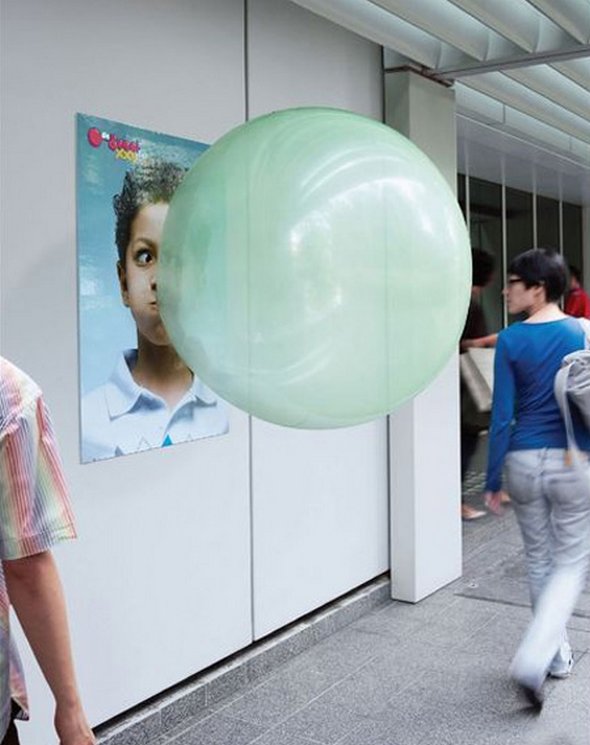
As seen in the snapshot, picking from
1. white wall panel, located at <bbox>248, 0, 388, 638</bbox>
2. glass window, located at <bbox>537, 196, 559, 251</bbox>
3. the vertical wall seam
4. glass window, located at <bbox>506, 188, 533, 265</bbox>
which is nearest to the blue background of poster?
the vertical wall seam

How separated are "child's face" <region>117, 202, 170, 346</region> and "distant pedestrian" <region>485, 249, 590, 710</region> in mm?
1332

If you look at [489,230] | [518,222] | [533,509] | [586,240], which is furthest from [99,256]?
[586,240]

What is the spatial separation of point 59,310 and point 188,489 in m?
0.91

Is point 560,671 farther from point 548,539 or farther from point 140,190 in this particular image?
point 140,190

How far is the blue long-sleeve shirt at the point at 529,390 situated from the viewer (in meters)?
3.37

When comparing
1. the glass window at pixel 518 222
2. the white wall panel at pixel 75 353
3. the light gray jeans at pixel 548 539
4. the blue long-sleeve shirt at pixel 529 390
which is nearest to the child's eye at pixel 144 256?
the white wall panel at pixel 75 353

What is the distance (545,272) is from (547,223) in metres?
6.97

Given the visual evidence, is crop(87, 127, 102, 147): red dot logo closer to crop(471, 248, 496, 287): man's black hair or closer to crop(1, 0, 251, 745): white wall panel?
crop(1, 0, 251, 745): white wall panel

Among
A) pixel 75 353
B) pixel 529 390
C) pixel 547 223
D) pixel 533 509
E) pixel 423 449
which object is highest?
pixel 547 223

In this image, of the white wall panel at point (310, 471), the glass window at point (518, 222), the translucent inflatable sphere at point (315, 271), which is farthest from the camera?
the glass window at point (518, 222)

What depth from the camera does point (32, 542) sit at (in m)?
1.34

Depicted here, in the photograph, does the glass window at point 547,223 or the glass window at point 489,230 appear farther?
the glass window at point 547,223

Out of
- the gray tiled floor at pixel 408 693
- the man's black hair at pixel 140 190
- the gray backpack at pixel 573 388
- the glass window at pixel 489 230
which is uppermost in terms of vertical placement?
the glass window at pixel 489 230

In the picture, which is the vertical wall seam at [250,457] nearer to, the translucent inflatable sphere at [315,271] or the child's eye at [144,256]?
the child's eye at [144,256]
